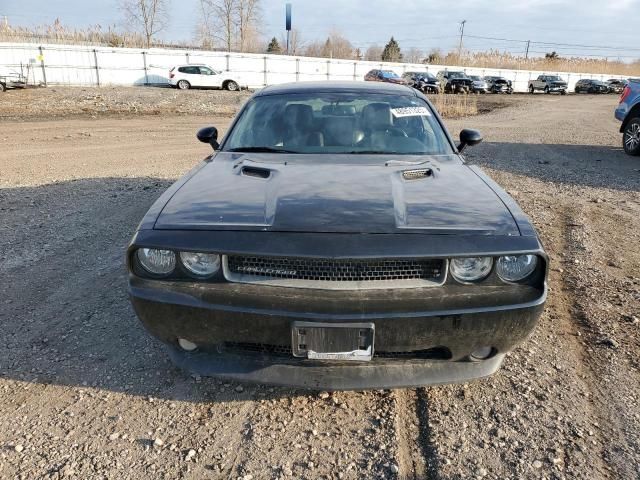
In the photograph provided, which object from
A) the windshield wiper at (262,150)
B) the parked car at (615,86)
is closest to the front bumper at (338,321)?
the windshield wiper at (262,150)

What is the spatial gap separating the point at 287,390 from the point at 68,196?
5188 millimetres

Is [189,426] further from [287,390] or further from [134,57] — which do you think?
[134,57]

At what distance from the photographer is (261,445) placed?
222 cm

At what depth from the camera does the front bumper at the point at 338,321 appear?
2.07 metres

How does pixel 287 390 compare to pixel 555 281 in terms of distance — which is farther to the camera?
pixel 555 281

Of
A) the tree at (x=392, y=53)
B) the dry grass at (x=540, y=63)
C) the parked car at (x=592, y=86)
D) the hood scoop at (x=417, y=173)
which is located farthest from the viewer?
the tree at (x=392, y=53)

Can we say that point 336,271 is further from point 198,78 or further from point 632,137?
point 198,78

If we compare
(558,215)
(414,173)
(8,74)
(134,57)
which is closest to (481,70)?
(134,57)

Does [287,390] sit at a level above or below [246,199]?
below

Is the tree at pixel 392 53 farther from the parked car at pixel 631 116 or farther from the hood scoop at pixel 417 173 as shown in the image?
the hood scoop at pixel 417 173

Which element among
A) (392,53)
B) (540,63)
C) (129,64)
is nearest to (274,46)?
(392,53)

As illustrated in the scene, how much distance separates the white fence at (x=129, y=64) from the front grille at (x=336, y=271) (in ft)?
91.8

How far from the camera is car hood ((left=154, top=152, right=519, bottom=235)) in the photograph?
2199mm

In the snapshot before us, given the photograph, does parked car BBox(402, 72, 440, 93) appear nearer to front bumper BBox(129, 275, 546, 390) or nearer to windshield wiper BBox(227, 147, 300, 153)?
windshield wiper BBox(227, 147, 300, 153)
